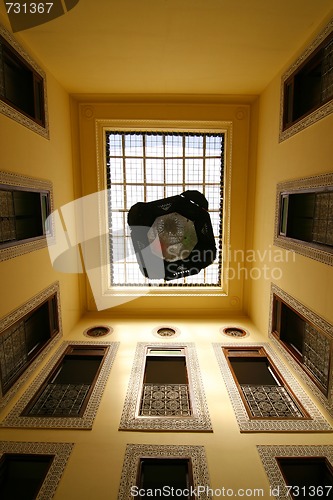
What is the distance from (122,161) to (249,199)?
8.00 ft

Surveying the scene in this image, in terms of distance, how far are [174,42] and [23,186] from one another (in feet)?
8.06

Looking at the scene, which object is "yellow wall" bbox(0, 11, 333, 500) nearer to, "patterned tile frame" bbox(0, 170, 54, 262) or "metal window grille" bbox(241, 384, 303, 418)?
"patterned tile frame" bbox(0, 170, 54, 262)

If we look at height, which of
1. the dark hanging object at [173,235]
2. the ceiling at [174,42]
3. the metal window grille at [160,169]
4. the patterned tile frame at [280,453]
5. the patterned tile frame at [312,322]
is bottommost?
the patterned tile frame at [280,453]

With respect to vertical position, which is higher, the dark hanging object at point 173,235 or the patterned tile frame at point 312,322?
the dark hanging object at point 173,235

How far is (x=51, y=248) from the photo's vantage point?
4074 mm

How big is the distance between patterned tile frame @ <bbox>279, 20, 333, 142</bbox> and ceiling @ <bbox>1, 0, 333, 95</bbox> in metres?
0.13

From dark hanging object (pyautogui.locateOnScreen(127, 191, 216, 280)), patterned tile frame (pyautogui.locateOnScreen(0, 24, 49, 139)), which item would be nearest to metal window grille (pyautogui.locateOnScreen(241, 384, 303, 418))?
dark hanging object (pyautogui.locateOnScreen(127, 191, 216, 280))

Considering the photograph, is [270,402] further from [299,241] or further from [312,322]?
[299,241]

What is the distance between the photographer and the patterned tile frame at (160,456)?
222 centimetres

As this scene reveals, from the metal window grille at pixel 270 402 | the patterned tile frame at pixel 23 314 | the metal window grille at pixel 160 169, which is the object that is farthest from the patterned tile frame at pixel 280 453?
the metal window grille at pixel 160 169

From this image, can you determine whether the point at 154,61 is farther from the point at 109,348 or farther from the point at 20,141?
the point at 109,348

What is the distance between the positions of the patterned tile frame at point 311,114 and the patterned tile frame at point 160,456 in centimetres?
351

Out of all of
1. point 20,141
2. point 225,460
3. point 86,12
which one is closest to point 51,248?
point 20,141

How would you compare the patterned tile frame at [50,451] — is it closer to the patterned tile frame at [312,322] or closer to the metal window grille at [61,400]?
the metal window grille at [61,400]
